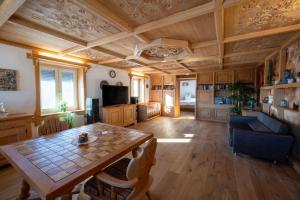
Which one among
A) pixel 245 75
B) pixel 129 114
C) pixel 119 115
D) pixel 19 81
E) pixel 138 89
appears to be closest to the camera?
pixel 19 81

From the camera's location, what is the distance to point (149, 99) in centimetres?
777

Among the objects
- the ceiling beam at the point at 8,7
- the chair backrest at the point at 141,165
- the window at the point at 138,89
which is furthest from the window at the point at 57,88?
the chair backrest at the point at 141,165

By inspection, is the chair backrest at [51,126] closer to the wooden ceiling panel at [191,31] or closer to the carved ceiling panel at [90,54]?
the carved ceiling panel at [90,54]

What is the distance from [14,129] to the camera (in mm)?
2432

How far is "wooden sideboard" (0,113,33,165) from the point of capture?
231 cm

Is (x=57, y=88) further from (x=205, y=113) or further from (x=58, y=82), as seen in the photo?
(x=205, y=113)

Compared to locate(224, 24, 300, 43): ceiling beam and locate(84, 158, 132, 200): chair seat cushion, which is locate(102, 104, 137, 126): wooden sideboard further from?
locate(224, 24, 300, 43): ceiling beam

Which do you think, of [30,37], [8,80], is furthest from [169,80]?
[8,80]

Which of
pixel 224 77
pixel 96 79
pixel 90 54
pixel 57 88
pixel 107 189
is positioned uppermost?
pixel 90 54

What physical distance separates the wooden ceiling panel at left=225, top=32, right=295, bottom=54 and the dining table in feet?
8.95

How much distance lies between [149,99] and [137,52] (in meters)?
5.14

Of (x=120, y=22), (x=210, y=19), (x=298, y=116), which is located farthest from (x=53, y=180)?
(x=298, y=116)

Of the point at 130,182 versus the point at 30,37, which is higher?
the point at 30,37

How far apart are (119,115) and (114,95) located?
76 cm
